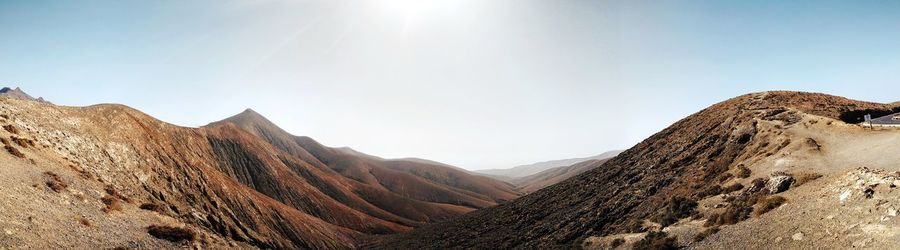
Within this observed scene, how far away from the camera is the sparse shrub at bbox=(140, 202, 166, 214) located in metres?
34.6

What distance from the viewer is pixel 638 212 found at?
31.9 m

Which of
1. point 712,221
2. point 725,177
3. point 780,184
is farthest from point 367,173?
point 780,184

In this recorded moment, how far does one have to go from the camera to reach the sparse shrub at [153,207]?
114 ft

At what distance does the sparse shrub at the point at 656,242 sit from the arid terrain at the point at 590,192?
4.5 inches

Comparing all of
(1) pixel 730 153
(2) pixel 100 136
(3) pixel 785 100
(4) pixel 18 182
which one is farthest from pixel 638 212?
(2) pixel 100 136

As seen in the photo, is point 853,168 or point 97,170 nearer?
point 853,168

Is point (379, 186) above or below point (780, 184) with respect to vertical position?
below

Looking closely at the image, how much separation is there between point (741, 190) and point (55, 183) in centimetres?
4354

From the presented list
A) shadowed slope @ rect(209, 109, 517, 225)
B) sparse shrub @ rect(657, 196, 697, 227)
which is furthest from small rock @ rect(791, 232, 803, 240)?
shadowed slope @ rect(209, 109, 517, 225)

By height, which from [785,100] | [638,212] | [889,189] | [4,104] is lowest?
[638,212]

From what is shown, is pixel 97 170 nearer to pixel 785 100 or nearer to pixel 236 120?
pixel 785 100

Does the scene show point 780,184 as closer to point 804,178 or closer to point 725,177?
point 804,178

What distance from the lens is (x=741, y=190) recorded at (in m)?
25.4

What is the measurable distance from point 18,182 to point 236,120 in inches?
6288
